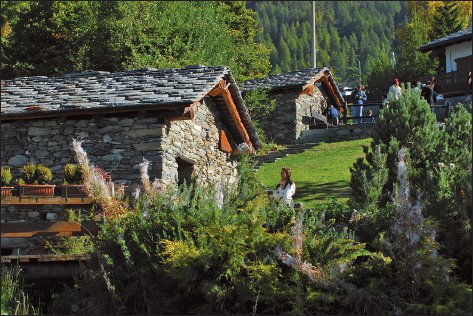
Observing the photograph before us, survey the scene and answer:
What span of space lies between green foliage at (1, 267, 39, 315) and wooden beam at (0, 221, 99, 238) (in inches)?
20.6

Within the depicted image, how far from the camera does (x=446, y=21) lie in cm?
3172

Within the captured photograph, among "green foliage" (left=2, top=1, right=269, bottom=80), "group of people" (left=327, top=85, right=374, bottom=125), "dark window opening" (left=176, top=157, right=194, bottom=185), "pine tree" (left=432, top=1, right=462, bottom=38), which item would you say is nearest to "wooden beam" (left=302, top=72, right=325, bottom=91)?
"group of people" (left=327, top=85, right=374, bottom=125)

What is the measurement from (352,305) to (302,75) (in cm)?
1762

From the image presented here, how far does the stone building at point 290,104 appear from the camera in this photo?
23.0 m

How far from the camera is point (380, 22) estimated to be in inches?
3578

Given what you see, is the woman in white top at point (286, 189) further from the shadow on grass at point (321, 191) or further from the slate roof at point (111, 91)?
the shadow on grass at point (321, 191)

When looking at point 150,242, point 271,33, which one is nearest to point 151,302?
point 150,242

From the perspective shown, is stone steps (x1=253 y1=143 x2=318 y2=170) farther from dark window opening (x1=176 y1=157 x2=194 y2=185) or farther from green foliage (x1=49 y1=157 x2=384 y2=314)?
green foliage (x1=49 y1=157 x2=384 y2=314)

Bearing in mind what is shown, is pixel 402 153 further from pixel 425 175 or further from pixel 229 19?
pixel 229 19

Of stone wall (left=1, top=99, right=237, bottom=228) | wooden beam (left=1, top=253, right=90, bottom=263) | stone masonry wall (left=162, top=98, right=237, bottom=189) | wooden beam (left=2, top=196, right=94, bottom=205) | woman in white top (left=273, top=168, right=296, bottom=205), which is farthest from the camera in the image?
stone masonry wall (left=162, top=98, right=237, bottom=189)

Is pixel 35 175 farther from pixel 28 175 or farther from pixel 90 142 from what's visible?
pixel 90 142

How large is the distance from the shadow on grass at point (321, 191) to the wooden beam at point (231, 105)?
1.49 m

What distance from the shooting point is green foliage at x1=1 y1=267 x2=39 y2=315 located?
718 cm

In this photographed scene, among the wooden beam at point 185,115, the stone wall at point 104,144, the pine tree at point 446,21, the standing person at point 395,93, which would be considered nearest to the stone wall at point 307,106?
the standing person at point 395,93
